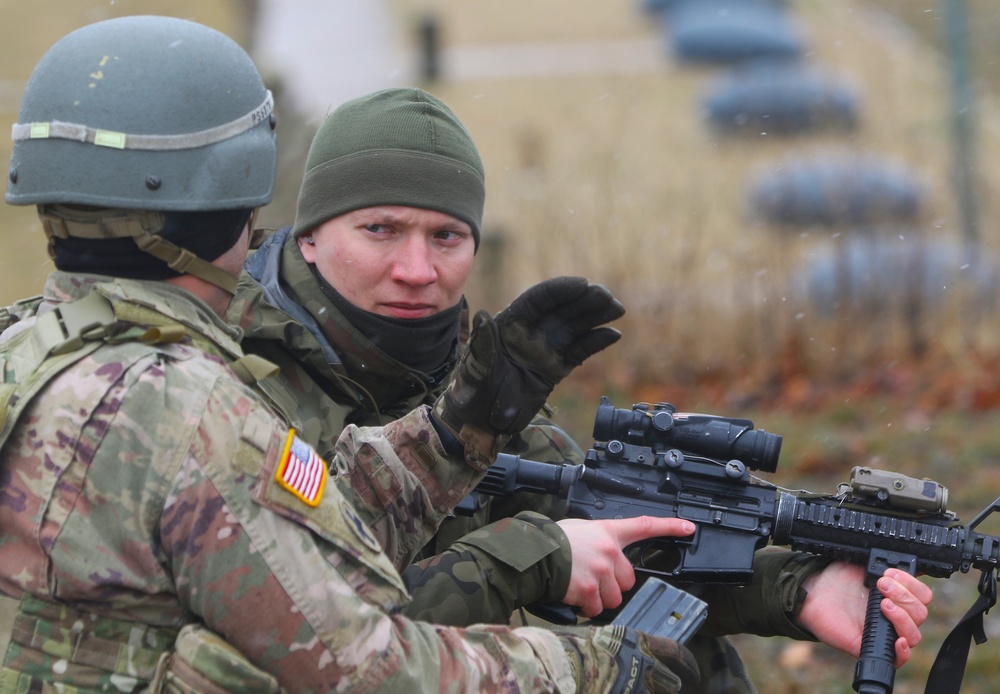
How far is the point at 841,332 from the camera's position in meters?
8.84

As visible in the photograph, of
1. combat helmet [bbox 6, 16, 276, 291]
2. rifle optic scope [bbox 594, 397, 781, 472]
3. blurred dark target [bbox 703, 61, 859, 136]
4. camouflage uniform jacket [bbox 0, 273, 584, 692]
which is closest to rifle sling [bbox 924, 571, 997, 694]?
rifle optic scope [bbox 594, 397, 781, 472]

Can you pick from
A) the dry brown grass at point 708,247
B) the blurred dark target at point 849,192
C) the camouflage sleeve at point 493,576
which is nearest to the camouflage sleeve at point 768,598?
the camouflage sleeve at point 493,576

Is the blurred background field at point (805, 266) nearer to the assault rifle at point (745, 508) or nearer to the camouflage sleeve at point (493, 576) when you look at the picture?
the assault rifle at point (745, 508)

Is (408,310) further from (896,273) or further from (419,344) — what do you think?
(896,273)

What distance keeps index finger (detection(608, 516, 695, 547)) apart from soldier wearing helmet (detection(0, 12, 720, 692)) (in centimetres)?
74

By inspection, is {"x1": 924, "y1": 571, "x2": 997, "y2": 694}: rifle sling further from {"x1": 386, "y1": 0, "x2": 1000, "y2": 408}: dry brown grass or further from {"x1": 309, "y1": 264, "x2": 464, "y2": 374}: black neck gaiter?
{"x1": 386, "y1": 0, "x2": 1000, "y2": 408}: dry brown grass

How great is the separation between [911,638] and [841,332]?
6.07 m

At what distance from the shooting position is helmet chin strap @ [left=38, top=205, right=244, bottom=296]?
2.16 m

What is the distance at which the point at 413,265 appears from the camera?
335 centimetres

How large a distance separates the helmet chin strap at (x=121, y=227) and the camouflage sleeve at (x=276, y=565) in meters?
0.29

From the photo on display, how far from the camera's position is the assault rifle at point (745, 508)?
3006mm

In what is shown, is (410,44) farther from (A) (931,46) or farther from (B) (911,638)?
(B) (911,638)

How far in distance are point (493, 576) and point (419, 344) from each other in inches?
26.5

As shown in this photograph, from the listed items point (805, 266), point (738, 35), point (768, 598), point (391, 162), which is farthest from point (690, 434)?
point (738, 35)
